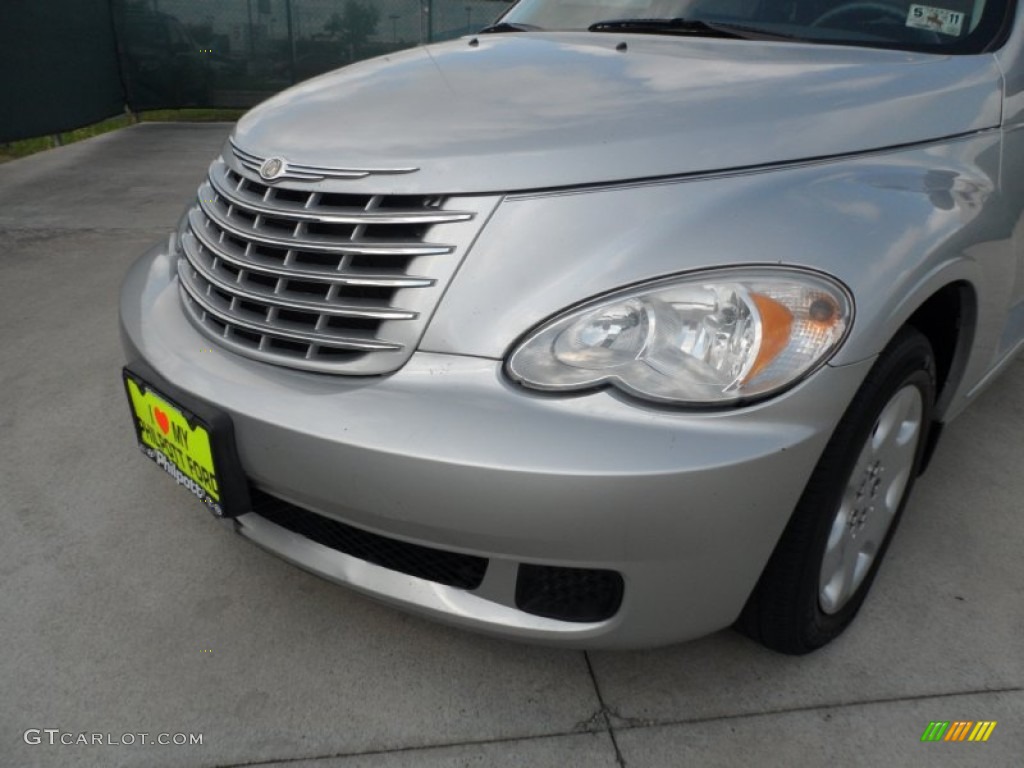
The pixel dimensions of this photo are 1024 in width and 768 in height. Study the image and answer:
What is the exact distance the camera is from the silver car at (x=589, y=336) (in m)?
1.38

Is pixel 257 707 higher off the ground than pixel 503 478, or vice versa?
pixel 503 478

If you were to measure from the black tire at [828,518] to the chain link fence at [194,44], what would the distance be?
761 cm

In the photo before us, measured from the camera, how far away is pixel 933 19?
2143 mm

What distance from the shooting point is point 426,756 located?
5.32 feet

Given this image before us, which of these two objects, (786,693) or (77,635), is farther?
(77,635)

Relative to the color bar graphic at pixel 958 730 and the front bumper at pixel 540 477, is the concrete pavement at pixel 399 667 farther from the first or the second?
the front bumper at pixel 540 477

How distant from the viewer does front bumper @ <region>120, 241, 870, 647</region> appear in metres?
1.33

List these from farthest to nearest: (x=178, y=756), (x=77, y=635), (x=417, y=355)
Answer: (x=77, y=635), (x=178, y=756), (x=417, y=355)

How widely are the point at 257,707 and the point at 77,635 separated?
0.50m

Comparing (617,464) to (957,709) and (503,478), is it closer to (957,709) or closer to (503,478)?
(503,478)

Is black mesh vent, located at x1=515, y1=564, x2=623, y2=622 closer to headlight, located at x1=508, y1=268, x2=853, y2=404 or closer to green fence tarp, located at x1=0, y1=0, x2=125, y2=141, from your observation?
headlight, located at x1=508, y1=268, x2=853, y2=404

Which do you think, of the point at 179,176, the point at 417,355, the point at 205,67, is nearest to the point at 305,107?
the point at 417,355

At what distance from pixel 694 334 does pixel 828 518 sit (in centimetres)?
45

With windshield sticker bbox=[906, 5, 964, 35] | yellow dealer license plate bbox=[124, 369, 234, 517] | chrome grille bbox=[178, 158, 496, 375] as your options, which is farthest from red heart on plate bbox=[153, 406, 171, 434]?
windshield sticker bbox=[906, 5, 964, 35]
